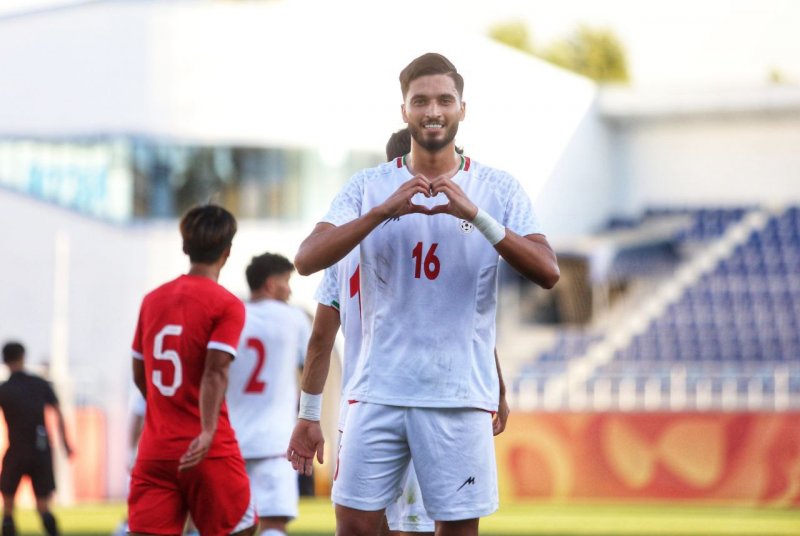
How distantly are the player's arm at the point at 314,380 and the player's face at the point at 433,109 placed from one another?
87 cm

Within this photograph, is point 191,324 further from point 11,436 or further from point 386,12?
point 386,12

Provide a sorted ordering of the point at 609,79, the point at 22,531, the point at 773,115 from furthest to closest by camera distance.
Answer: the point at 609,79
the point at 773,115
the point at 22,531

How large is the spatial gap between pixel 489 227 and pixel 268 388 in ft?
13.7

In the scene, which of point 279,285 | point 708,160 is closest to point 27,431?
point 279,285

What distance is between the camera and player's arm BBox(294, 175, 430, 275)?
223 inches

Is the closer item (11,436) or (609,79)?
(11,436)

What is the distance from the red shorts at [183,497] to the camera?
7.05 m

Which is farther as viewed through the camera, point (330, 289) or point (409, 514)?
point (409, 514)

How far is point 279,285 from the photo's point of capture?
985cm

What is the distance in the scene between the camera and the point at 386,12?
3141 cm

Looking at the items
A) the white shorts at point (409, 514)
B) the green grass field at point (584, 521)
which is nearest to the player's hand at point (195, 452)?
the white shorts at point (409, 514)

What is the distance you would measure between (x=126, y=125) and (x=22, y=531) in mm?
11563

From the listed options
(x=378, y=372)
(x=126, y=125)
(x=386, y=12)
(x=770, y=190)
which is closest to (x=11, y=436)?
(x=378, y=372)

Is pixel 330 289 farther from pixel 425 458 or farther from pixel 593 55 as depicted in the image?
pixel 593 55
